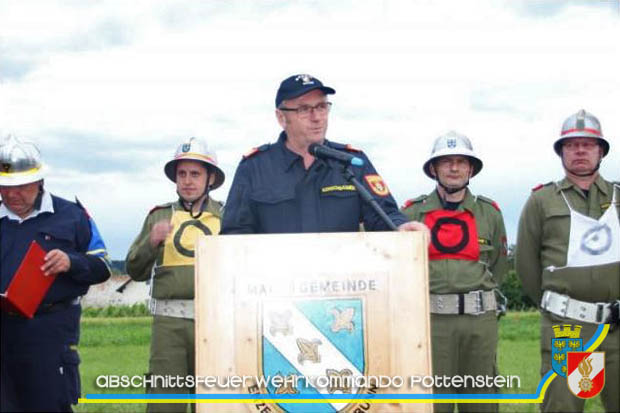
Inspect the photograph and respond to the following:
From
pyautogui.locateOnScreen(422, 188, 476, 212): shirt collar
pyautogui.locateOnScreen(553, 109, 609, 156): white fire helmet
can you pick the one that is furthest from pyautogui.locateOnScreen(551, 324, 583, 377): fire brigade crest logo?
pyautogui.locateOnScreen(553, 109, 609, 156): white fire helmet

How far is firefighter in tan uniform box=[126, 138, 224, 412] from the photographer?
6.59 meters

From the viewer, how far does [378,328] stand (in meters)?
3.59

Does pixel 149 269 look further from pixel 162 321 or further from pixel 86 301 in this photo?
pixel 86 301

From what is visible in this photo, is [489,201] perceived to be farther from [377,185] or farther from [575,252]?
[377,185]

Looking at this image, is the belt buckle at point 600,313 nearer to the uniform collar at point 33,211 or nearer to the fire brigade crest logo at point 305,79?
the fire brigade crest logo at point 305,79

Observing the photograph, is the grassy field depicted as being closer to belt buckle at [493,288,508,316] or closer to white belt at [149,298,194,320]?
belt buckle at [493,288,508,316]

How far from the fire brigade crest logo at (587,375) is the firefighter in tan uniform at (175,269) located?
3.00 m

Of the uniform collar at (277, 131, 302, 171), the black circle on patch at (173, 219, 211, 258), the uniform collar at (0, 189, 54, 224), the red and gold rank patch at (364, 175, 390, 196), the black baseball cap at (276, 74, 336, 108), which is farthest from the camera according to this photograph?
the black circle on patch at (173, 219, 211, 258)

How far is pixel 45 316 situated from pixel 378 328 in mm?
3021

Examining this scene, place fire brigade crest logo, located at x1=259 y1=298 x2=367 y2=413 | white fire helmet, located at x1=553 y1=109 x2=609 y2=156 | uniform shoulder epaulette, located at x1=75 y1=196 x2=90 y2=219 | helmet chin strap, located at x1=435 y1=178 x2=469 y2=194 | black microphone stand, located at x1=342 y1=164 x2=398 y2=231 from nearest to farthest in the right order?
fire brigade crest logo, located at x1=259 y1=298 x2=367 y2=413 < black microphone stand, located at x1=342 y1=164 x2=398 y2=231 < uniform shoulder epaulette, located at x1=75 y1=196 x2=90 y2=219 < white fire helmet, located at x1=553 y1=109 x2=609 y2=156 < helmet chin strap, located at x1=435 y1=178 x2=469 y2=194

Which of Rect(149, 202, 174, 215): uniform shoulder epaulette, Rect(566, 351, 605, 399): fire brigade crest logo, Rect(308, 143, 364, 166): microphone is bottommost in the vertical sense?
Rect(566, 351, 605, 399): fire brigade crest logo

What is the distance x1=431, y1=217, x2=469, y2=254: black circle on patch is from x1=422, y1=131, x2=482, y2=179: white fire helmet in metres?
0.57

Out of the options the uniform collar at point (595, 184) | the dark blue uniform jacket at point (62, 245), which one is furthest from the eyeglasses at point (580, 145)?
the dark blue uniform jacket at point (62, 245)

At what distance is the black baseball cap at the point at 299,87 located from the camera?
444cm
